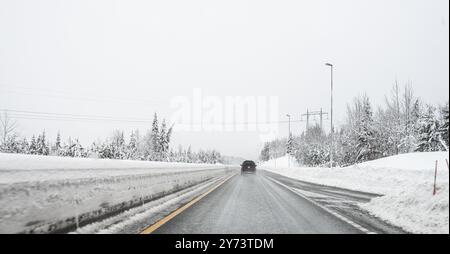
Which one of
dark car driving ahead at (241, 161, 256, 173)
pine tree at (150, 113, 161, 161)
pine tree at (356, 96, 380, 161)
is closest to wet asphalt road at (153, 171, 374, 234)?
dark car driving ahead at (241, 161, 256, 173)

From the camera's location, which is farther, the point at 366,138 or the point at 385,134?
the point at 366,138

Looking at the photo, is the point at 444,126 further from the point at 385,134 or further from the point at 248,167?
the point at 248,167

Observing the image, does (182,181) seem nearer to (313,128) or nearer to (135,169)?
(135,169)

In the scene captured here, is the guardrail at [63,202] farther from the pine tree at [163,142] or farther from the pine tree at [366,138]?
the pine tree at [163,142]

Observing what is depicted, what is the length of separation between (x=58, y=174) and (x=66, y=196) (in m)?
2.10

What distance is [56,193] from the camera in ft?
18.4

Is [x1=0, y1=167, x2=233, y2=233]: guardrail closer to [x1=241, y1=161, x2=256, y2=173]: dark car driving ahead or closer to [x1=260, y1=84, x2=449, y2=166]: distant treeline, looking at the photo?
[x1=260, y1=84, x2=449, y2=166]: distant treeline

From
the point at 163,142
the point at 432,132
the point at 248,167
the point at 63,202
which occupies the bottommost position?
the point at 248,167

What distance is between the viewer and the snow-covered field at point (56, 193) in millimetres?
4746

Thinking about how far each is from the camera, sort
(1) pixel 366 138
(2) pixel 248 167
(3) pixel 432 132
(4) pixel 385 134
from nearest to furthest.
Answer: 1. (3) pixel 432 132
2. (4) pixel 385 134
3. (2) pixel 248 167
4. (1) pixel 366 138

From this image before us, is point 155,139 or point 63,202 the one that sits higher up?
point 155,139

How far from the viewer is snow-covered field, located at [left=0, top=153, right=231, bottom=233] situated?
187 inches

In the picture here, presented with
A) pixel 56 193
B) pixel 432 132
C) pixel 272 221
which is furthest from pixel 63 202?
pixel 432 132
